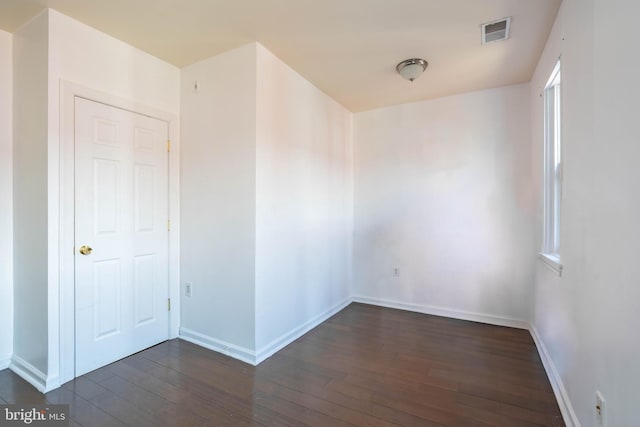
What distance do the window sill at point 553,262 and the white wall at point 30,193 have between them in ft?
11.3

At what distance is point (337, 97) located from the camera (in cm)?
362

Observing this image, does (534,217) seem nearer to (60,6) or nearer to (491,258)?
(491,258)

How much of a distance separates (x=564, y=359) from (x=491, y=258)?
1.56 meters

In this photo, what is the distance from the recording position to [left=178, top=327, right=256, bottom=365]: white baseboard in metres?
2.51

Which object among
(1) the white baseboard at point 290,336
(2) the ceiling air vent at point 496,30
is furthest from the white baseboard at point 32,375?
(2) the ceiling air vent at point 496,30

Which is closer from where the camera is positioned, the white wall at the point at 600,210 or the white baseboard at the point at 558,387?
the white wall at the point at 600,210

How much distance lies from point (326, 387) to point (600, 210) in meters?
1.89

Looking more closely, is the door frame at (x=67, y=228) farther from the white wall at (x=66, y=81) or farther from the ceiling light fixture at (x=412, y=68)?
the ceiling light fixture at (x=412, y=68)

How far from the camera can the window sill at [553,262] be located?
2039 mm

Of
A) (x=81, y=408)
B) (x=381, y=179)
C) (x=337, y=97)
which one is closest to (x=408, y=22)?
(x=337, y=97)

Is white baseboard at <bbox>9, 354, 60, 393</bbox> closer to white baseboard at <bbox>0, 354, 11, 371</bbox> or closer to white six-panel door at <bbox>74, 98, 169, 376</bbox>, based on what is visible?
white baseboard at <bbox>0, 354, 11, 371</bbox>

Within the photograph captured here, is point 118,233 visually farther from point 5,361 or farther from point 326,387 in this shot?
point 326,387

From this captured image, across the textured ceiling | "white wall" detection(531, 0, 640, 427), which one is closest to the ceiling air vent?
the textured ceiling

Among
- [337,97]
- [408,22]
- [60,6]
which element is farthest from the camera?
[337,97]
